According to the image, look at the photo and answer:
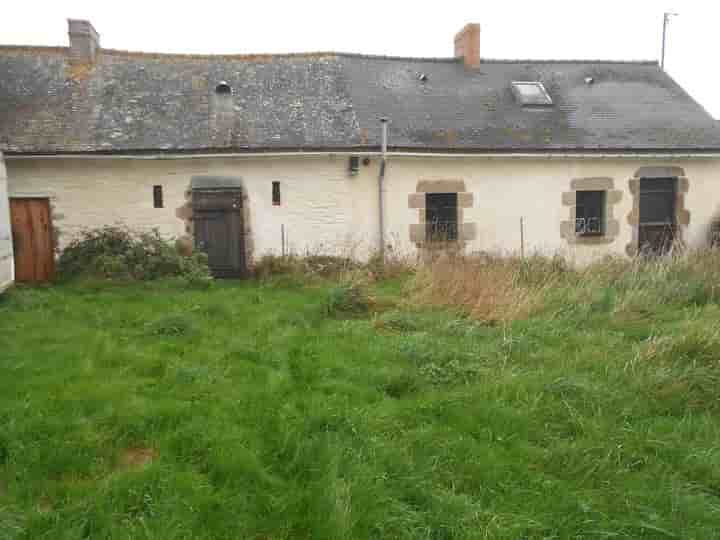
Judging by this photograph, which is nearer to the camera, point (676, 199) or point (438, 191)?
point (438, 191)

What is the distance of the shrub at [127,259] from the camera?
30.2 feet

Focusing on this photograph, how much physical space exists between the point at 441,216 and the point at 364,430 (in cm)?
834

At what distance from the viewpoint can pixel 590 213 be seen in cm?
1202

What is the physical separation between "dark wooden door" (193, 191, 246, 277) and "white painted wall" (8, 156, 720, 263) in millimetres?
316

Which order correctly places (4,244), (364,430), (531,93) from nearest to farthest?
(364,430), (4,244), (531,93)

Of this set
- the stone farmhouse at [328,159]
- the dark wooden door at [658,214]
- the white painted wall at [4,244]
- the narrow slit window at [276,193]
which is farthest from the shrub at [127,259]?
the dark wooden door at [658,214]

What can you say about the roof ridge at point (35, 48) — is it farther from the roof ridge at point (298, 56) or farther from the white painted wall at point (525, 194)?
the white painted wall at point (525, 194)

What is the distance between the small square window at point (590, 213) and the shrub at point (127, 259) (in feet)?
27.0

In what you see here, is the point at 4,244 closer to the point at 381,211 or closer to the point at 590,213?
the point at 381,211

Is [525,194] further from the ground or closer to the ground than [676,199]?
further from the ground

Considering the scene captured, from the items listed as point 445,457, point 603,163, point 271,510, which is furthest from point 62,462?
point 603,163

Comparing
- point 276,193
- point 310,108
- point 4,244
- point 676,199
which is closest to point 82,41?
point 310,108

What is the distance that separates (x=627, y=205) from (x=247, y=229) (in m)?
8.44

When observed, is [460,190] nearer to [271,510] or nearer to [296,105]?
[296,105]
